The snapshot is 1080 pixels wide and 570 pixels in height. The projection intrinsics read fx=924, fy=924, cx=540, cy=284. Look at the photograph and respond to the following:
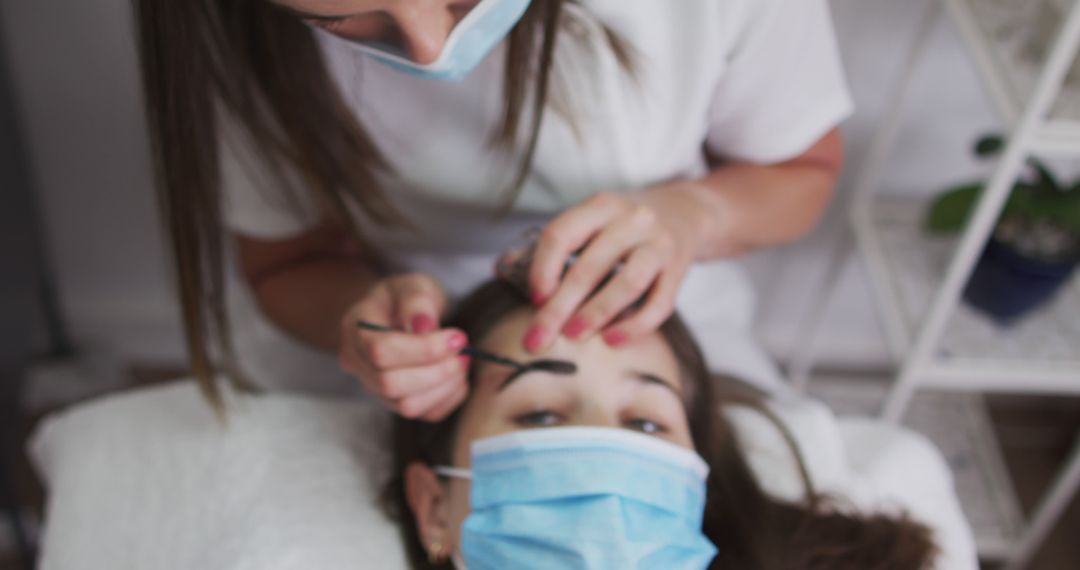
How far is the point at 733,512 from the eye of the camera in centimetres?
97

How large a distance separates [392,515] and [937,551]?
1.95ft

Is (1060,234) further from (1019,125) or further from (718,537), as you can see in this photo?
(718,537)

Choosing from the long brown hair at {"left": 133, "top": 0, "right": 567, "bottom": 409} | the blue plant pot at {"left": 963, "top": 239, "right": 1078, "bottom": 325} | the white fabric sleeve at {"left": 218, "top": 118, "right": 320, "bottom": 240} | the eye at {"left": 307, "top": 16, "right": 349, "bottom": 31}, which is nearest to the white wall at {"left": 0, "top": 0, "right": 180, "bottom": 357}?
the white fabric sleeve at {"left": 218, "top": 118, "right": 320, "bottom": 240}

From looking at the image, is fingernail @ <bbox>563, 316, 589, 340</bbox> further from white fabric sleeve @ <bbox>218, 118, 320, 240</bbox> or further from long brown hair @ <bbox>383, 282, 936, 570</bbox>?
white fabric sleeve @ <bbox>218, 118, 320, 240</bbox>

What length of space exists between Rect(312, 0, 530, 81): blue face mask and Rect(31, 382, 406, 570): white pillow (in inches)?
19.4

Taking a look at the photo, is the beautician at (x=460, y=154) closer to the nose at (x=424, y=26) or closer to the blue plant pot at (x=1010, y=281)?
the nose at (x=424, y=26)

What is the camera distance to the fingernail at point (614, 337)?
2.79 feet

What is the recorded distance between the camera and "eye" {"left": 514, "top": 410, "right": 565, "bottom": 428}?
859 millimetres

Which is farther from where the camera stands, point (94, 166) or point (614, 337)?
point (94, 166)

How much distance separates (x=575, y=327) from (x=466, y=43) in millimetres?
262

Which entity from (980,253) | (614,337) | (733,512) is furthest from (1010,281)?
(614,337)

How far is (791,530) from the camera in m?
0.99

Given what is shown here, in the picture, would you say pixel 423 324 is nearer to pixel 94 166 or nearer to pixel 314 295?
pixel 314 295

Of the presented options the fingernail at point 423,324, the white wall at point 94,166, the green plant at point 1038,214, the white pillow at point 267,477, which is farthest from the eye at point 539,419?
the white wall at point 94,166
